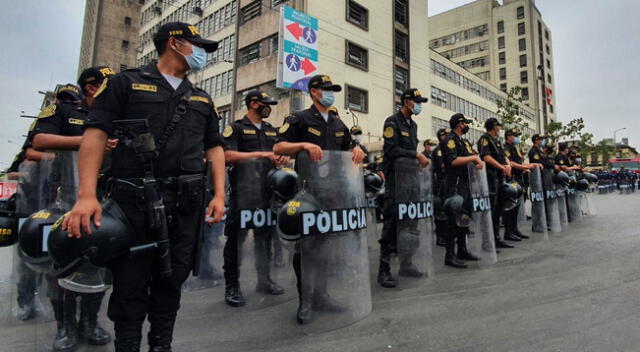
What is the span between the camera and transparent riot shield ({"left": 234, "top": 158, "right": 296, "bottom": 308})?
3291 mm

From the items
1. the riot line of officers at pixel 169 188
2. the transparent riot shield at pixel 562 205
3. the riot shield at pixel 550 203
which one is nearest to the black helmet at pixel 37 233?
the riot line of officers at pixel 169 188

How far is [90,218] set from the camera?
5.32ft

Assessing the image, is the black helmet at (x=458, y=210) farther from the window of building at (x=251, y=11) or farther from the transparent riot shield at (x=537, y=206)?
the window of building at (x=251, y=11)

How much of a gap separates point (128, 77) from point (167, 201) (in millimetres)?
671

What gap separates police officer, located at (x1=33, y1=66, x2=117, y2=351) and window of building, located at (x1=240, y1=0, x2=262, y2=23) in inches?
860

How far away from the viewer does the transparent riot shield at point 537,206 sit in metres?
6.12

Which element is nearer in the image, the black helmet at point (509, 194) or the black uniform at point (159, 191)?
the black uniform at point (159, 191)

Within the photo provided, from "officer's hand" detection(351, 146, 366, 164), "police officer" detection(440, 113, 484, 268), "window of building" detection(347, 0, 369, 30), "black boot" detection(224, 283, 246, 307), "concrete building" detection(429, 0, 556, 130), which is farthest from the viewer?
"concrete building" detection(429, 0, 556, 130)

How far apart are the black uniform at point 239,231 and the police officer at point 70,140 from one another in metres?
1.12

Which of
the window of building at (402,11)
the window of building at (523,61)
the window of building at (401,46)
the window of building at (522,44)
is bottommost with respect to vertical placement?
the window of building at (401,46)

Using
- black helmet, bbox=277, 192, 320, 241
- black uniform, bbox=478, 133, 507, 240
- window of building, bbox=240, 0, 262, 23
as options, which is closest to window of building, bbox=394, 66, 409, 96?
window of building, bbox=240, 0, 262, 23

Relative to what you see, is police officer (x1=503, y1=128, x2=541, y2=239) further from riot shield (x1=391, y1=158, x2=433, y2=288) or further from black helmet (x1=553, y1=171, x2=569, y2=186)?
riot shield (x1=391, y1=158, x2=433, y2=288)

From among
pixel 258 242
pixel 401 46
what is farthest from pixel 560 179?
pixel 401 46

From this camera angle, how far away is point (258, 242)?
334 cm
